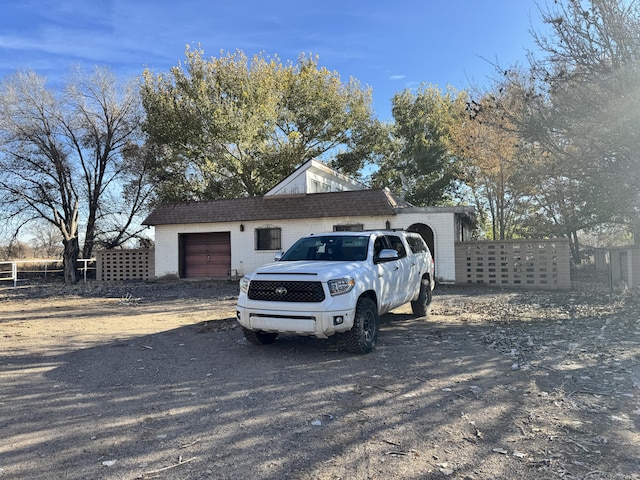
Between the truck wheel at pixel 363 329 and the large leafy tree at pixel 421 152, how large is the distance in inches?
942

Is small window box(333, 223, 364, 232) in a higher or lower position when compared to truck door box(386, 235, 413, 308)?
higher

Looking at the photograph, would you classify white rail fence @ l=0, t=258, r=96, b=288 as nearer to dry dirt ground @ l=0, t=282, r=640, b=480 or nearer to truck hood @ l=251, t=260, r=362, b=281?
dry dirt ground @ l=0, t=282, r=640, b=480

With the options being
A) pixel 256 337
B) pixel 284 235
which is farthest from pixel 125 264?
pixel 256 337

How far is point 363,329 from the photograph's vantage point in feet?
20.7

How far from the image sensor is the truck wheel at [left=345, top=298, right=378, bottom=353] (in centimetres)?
614

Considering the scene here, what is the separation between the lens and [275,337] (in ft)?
23.7

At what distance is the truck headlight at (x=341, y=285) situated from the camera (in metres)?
5.98

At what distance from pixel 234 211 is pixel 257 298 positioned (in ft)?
46.1

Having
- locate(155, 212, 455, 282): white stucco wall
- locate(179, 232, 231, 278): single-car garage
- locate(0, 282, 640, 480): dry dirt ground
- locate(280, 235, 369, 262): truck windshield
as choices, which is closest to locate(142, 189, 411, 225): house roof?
locate(155, 212, 455, 282): white stucco wall

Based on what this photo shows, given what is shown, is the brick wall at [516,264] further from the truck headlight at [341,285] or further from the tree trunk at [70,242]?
the tree trunk at [70,242]

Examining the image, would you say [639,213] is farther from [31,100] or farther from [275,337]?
[31,100]

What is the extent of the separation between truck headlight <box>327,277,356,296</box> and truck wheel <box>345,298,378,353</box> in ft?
1.18

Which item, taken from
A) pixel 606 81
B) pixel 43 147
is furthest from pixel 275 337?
pixel 43 147

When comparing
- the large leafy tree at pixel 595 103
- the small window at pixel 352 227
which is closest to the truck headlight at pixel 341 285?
the large leafy tree at pixel 595 103
